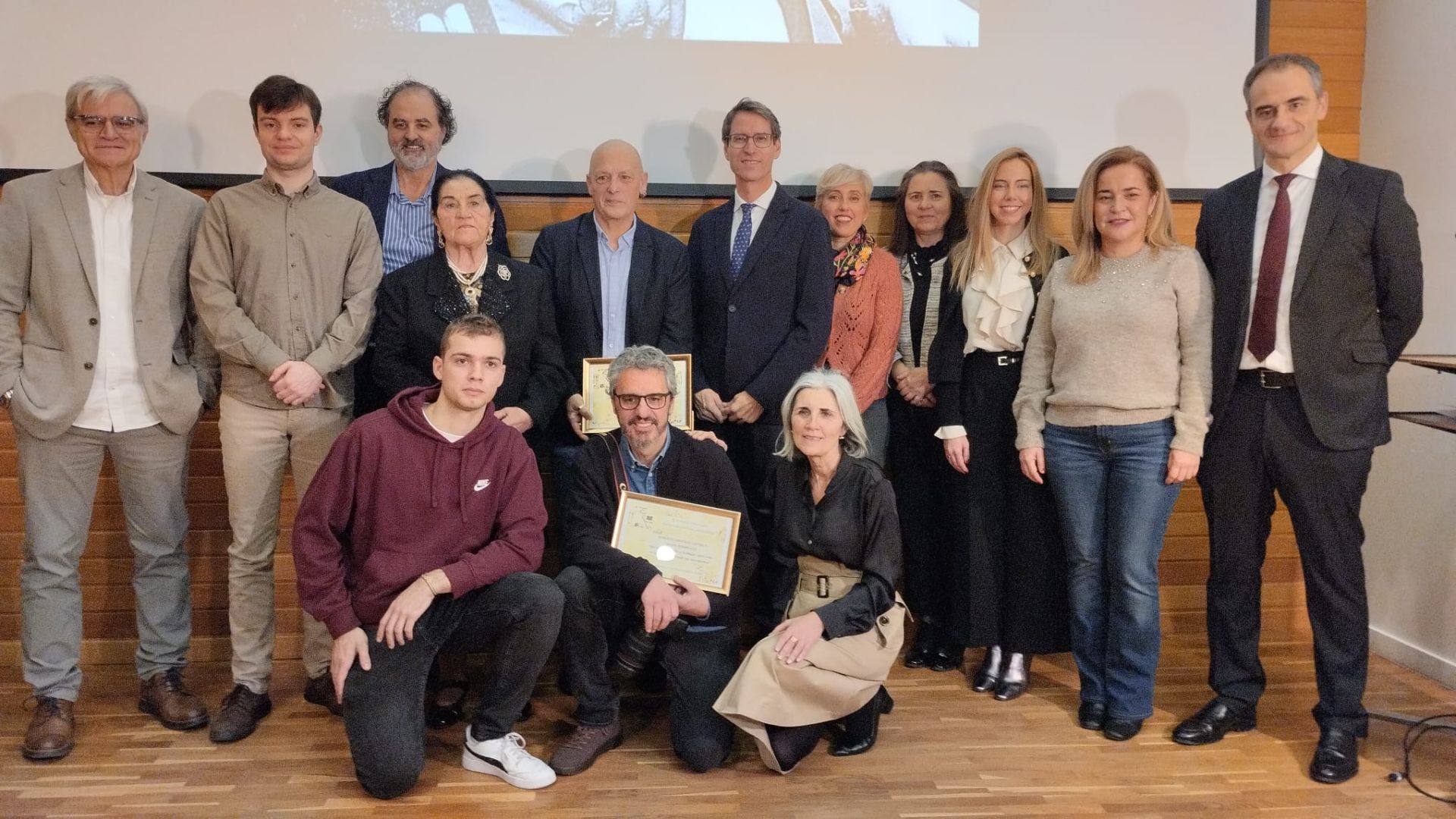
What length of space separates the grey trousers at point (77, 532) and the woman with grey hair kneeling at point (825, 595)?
172 cm

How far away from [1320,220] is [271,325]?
9.44 ft

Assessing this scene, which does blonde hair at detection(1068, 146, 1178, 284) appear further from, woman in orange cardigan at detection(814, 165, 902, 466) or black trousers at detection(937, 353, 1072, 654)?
woman in orange cardigan at detection(814, 165, 902, 466)

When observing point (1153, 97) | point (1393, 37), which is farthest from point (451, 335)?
point (1393, 37)

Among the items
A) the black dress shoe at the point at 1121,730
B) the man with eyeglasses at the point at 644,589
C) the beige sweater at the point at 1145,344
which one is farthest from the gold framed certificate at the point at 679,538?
the black dress shoe at the point at 1121,730

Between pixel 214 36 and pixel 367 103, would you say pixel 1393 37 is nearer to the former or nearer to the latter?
pixel 367 103

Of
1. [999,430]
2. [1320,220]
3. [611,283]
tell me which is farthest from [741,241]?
[1320,220]

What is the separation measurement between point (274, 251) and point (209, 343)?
385 mm

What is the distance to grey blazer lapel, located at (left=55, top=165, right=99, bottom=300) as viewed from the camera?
2.91m

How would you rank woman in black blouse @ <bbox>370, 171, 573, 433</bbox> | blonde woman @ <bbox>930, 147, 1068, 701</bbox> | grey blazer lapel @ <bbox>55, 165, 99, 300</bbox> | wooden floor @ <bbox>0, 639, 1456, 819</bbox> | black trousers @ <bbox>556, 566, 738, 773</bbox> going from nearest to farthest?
wooden floor @ <bbox>0, 639, 1456, 819</bbox>, black trousers @ <bbox>556, 566, 738, 773</bbox>, grey blazer lapel @ <bbox>55, 165, 99, 300</bbox>, woman in black blouse @ <bbox>370, 171, 573, 433</bbox>, blonde woman @ <bbox>930, 147, 1068, 701</bbox>

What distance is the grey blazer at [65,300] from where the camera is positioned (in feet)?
9.48

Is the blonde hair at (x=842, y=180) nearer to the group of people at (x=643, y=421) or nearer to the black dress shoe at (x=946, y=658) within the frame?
the group of people at (x=643, y=421)

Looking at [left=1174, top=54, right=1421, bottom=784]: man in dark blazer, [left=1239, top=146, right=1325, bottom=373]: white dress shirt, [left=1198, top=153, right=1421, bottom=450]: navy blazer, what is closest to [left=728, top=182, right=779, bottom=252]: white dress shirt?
[left=1174, top=54, right=1421, bottom=784]: man in dark blazer

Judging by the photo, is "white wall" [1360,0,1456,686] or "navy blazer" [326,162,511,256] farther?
"white wall" [1360,0,1456,686]

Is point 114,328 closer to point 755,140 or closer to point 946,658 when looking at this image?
point 755,140
